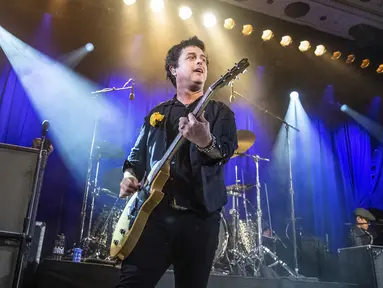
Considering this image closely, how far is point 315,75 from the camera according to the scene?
8945 millimetres

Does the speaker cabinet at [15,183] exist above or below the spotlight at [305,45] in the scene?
below

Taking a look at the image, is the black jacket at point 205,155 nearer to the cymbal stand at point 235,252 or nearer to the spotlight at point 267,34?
the cymbal stand at point 235,252

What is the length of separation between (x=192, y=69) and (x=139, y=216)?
0.94 meters

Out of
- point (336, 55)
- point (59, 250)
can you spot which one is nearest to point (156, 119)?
point (59, 250)

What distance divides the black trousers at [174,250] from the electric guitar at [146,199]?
0.04 metres

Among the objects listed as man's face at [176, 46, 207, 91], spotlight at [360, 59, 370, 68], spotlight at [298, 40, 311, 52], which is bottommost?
man's face at [176, 46, 207, 91]

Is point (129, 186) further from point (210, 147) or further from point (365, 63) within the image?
point (365, 63)

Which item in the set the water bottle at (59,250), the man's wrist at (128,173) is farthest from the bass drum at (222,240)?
the man's wrist at (128,173)

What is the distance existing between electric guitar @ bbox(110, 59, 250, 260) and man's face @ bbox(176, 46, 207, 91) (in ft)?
0.71

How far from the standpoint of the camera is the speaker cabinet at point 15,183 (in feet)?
9.04

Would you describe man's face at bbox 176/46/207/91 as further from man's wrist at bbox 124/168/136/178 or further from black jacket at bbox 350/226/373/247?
black jacket at bbox 350/226/373/247

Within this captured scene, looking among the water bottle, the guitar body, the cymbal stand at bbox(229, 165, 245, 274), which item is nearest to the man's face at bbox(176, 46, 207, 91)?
the guitar body

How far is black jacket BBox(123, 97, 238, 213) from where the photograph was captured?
5.95 ft

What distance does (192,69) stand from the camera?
226cm
